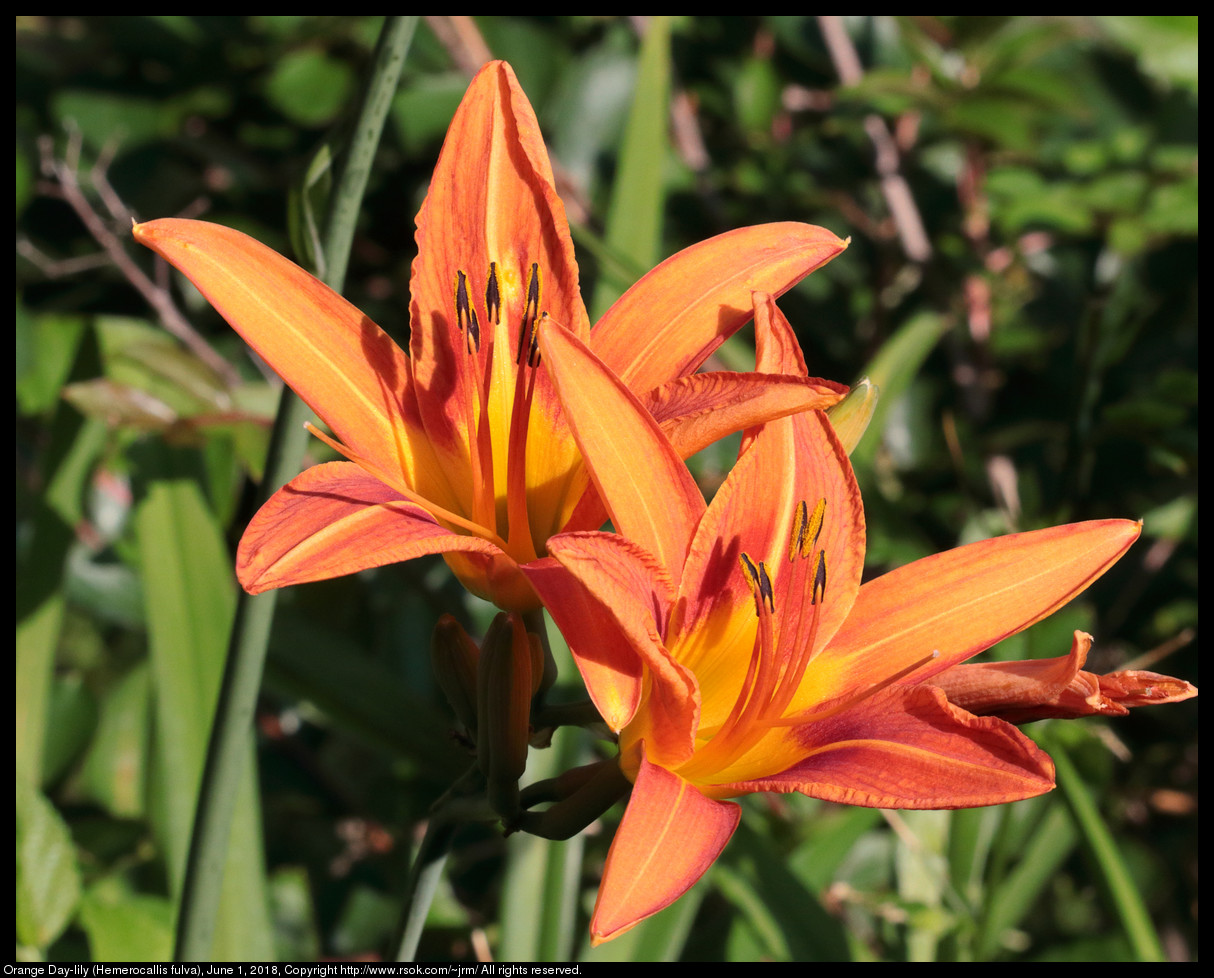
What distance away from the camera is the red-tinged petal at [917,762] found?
0.49 meters

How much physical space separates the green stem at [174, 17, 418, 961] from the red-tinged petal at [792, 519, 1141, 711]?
1.23 ft

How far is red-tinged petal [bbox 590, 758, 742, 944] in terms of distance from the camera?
0.44 metres

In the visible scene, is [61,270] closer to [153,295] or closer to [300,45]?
[153,295]

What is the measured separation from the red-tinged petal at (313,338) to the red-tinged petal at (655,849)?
0.74 feet

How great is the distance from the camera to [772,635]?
562mm

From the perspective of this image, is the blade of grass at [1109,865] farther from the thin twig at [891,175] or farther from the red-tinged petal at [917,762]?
the thin twig at [891,175]

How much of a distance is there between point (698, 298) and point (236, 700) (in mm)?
391

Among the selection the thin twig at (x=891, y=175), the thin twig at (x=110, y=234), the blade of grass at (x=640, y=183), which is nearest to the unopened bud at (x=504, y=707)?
the blade of grass at (x=640, y=183)

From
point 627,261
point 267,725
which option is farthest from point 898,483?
point 267,725

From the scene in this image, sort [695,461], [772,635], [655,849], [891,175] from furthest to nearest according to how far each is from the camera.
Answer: [891,175] < [695,461] < [772,635] < [655,849]

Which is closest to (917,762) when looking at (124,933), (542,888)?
(542,888)

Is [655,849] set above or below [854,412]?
below

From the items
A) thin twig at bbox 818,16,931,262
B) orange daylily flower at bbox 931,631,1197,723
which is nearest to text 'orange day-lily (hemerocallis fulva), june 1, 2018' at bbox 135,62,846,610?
orange daylily flower at bbox 931,631,1197,723

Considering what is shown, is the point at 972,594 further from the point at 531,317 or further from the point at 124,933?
the point at 124,933
